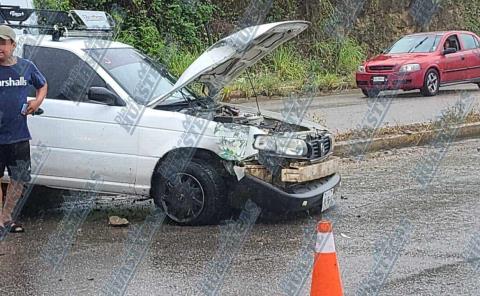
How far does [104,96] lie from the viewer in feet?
24.1

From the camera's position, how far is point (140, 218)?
7875 mm

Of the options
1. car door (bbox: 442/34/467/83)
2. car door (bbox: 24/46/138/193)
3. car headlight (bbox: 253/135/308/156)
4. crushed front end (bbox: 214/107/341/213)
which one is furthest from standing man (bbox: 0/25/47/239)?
car door (bbox: 442/34/467/83)

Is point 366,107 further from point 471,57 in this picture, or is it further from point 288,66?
point 288,66

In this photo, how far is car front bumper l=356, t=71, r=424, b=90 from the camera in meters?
18.1

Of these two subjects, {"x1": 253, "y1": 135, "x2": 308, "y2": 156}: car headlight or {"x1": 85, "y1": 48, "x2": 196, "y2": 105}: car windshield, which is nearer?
{"x1": 253, "y1": 135, "x2": 308, "y2": 156}: car headlight

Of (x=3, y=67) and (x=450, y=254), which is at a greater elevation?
(x=3, y=67)

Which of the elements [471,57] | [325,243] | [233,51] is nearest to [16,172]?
[233,51]

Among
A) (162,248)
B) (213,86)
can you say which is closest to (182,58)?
(213,86)

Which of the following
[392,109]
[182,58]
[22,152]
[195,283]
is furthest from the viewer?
[182,58]

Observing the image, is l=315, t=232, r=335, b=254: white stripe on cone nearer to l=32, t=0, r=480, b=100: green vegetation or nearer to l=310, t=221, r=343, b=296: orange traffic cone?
l=310, t=221, r=343, b=296: orange traffic cone

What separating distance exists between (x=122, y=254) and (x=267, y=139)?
63.9 inches

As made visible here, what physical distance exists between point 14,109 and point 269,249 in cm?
258

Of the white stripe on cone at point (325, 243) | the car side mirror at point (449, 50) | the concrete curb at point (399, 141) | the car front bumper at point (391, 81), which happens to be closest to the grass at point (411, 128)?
the concrete curb at point (399, 141)

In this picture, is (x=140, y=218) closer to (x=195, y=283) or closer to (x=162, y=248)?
(x=162, y=248)
